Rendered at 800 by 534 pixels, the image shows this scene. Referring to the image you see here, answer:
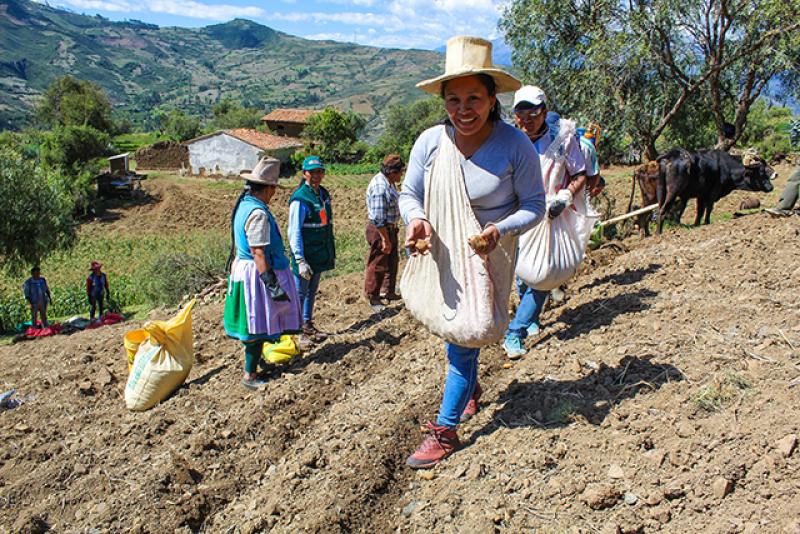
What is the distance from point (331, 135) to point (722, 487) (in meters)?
54.6

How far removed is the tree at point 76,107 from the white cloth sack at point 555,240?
53.5 metres

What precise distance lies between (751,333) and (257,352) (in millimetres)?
3622

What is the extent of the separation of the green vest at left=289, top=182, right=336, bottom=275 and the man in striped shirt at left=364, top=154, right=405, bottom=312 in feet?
2.03

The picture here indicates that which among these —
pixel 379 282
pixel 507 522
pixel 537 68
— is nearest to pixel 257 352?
pixel 379 282

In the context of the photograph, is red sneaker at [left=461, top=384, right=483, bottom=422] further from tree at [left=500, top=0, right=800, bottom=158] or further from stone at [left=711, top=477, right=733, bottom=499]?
tree at [left=500, top=0, right=800, bottom=158]

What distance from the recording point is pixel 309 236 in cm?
554

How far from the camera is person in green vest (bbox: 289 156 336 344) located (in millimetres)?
5391

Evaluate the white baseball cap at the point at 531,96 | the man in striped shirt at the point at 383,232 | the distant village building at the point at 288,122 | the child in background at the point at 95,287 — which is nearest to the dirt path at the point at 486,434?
the man in striped shirt at the point at 383,232

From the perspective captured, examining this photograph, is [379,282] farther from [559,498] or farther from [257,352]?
[559,498]

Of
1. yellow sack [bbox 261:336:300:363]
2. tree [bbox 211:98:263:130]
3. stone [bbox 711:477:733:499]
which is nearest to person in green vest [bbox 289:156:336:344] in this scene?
yellow sack [bbox 261:336:300:363]

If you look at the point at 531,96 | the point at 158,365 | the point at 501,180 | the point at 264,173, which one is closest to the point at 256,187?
the point at 264,173

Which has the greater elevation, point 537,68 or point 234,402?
point 537,68

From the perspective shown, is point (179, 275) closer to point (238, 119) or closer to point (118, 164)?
point (118, 164)

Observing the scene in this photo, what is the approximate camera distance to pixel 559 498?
2.71m
